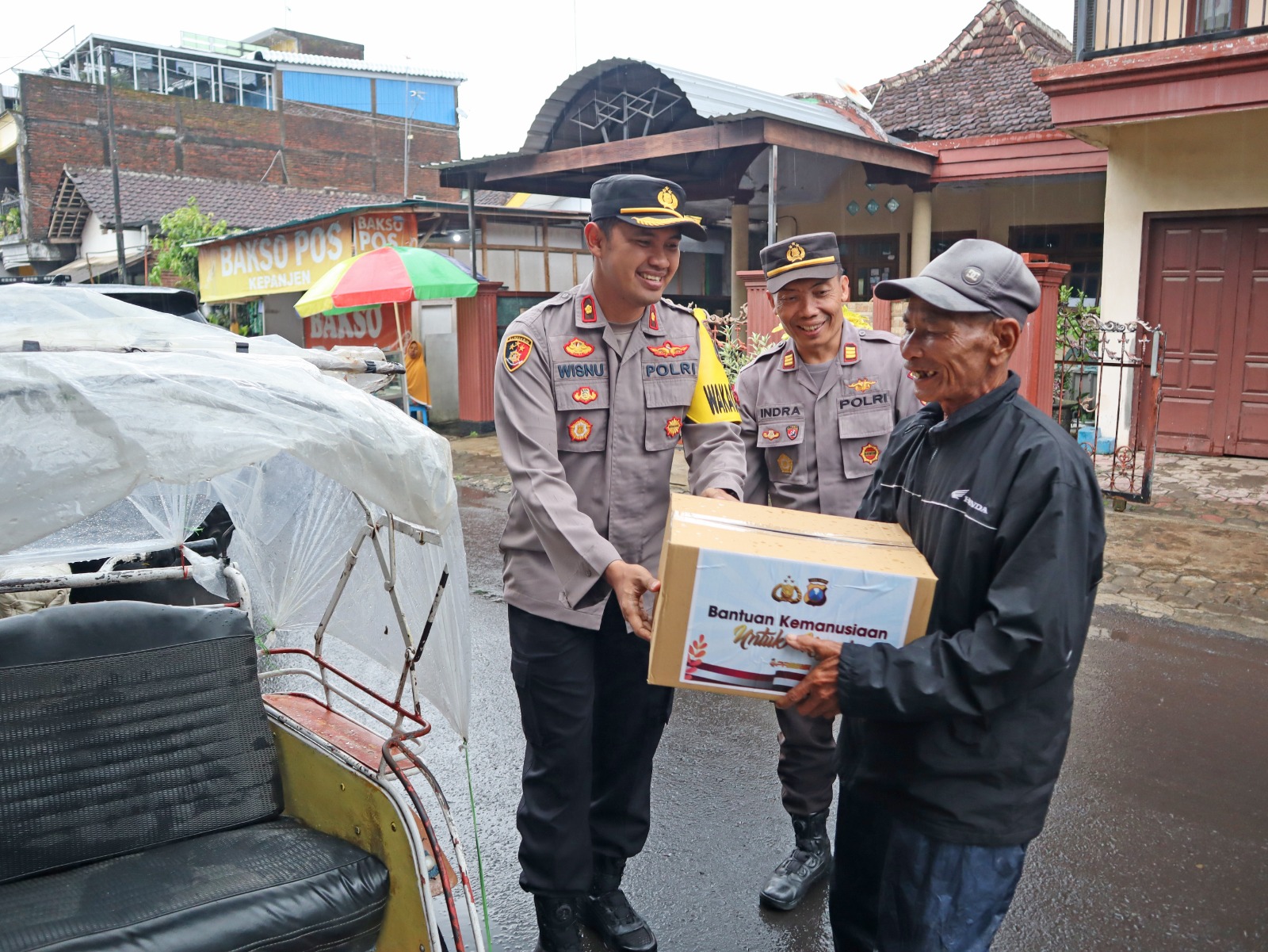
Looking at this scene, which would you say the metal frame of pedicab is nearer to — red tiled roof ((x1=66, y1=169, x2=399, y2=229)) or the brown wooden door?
the brown wooden door

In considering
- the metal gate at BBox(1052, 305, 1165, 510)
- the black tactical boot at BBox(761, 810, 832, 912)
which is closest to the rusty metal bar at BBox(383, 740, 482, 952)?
the black tactical boot at BBox(761, 810, 832, 912)

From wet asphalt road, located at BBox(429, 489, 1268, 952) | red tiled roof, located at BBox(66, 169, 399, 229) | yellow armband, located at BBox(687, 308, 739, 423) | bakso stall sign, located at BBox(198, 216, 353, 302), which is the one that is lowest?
wet asphalt road, located at BBox(429, 489, 1268, 952)

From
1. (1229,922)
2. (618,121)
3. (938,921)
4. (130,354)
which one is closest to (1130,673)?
(1229,922)

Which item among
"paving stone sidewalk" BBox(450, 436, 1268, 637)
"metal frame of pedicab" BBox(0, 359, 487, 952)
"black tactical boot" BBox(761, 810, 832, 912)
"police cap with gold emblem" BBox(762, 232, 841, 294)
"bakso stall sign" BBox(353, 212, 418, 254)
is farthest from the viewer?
"bakso stall sign" BBox(353, 212, 418, 254)

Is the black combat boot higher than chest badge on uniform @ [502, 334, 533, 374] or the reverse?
the reverse

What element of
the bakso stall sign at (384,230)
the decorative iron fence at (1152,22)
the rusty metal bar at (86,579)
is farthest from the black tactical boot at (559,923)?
the bakso stall sign at (384,230)

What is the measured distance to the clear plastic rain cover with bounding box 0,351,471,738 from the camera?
6.20ft

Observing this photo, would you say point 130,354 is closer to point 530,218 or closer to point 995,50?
point 530,218

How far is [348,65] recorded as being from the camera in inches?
1361

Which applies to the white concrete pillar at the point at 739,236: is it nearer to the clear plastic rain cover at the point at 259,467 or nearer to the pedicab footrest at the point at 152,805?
the clear plastic rain cover at the point at 259,467

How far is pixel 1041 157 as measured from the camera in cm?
1093

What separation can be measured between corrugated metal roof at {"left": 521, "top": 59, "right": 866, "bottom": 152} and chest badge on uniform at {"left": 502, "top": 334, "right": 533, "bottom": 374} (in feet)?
25.3

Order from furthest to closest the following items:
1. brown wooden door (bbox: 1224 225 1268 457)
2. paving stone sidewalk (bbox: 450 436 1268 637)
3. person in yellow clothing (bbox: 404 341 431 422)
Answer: person in yellow clothing (bbox: 404 341 431 422), brown wooden door (bbox: 1224 225 1268 457), paving stone sidewalk (bbox: 450 436 1268 637)

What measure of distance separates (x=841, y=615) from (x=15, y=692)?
1999mm
